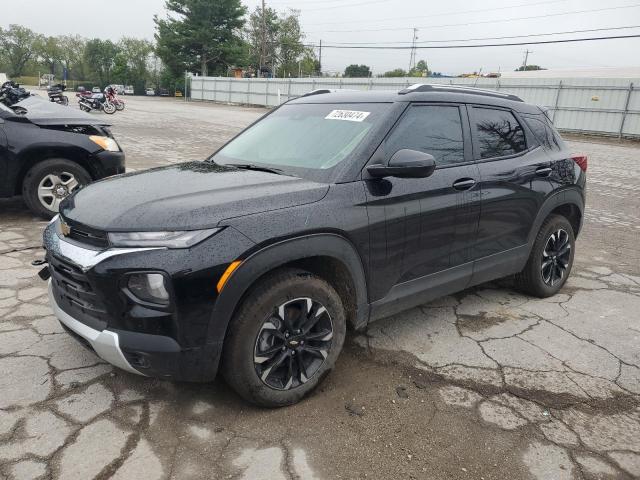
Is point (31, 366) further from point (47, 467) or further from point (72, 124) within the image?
point (72, 124)

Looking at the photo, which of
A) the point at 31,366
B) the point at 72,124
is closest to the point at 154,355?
the point at 31,366

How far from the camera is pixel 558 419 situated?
2748 millimetres

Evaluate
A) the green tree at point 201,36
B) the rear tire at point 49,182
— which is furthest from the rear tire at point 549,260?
the green tree at point 201,36

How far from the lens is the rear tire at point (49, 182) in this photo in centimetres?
557

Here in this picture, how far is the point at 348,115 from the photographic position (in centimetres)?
332

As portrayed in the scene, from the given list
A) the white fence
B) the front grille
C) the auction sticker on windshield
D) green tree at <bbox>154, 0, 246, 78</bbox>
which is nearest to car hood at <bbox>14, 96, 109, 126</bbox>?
the front grille

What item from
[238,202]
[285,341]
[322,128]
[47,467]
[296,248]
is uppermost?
[322,128]

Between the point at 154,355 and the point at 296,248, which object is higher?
the point at 296,248

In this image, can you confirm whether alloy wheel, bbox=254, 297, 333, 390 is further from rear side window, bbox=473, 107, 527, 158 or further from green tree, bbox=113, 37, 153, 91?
green tree, bbox=113, 37, 153, 91

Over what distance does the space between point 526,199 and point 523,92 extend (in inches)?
892

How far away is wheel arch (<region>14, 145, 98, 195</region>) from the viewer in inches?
218

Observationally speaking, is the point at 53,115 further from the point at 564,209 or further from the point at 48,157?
the point at 564,209

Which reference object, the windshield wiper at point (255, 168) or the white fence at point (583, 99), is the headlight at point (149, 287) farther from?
the white fence at point (583, 99)

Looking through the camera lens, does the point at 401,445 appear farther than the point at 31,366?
No
